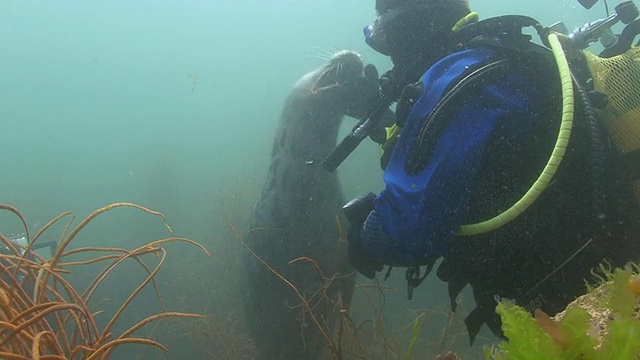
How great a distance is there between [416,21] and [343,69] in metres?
1.89

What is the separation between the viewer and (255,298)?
509cm

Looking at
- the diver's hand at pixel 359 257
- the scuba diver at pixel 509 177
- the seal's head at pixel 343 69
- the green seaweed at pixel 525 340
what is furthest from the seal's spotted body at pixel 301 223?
the green seaweed at pixel 525 340

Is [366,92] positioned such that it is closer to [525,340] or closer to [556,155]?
[556,155]

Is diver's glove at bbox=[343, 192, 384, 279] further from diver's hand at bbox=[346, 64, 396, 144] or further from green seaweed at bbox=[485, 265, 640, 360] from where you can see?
green seaweed at bbox=[485, 265, 640, 360]

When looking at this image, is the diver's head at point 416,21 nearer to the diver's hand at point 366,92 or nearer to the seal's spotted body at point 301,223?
the diver's hand at point 366,92

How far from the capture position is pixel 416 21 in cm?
239

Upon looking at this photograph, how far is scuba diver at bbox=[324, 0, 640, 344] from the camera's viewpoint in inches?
63.2

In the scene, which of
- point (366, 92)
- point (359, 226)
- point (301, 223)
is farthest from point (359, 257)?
point (301, 223)

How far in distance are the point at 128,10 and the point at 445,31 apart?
82751mm

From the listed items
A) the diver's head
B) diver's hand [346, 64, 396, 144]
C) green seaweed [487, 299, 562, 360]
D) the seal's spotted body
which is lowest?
the seal's spotted body

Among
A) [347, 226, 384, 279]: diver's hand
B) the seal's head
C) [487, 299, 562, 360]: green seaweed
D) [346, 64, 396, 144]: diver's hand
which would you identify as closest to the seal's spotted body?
the seal's head

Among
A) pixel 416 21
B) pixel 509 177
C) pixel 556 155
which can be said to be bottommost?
pixel 509 177

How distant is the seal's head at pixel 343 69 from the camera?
421 centimetres

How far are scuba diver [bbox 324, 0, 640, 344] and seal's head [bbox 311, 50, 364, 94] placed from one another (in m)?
2.17
